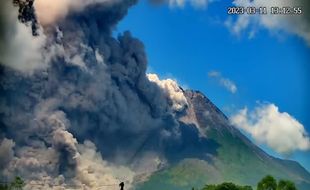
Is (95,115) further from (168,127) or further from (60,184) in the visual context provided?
(168,127)

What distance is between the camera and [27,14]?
A: 94.7 meters

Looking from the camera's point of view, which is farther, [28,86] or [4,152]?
[4,152]

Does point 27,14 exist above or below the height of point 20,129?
above

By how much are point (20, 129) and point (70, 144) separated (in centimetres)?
1214

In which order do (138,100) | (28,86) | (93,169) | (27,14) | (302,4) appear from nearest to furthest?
1. (302,4)
2. (27,14)
3. (28,86)
4. (138,100)
5. (93,169)

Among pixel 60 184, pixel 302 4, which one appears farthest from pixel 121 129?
pixel 302 4

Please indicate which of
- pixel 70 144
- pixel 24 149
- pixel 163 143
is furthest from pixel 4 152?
pixel 163 143

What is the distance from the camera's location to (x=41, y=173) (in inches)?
5039

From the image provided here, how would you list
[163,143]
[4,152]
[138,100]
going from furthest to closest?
[163,143] → [138,100] → [4,152]

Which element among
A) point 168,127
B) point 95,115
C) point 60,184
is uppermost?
point 168,127

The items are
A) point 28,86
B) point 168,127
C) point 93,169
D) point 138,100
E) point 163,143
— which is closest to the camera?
point 28,86

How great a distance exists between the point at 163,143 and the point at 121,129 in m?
48.4

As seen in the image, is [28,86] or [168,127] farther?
[168,127]

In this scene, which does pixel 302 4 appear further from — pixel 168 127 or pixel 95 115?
pixel 168 127
